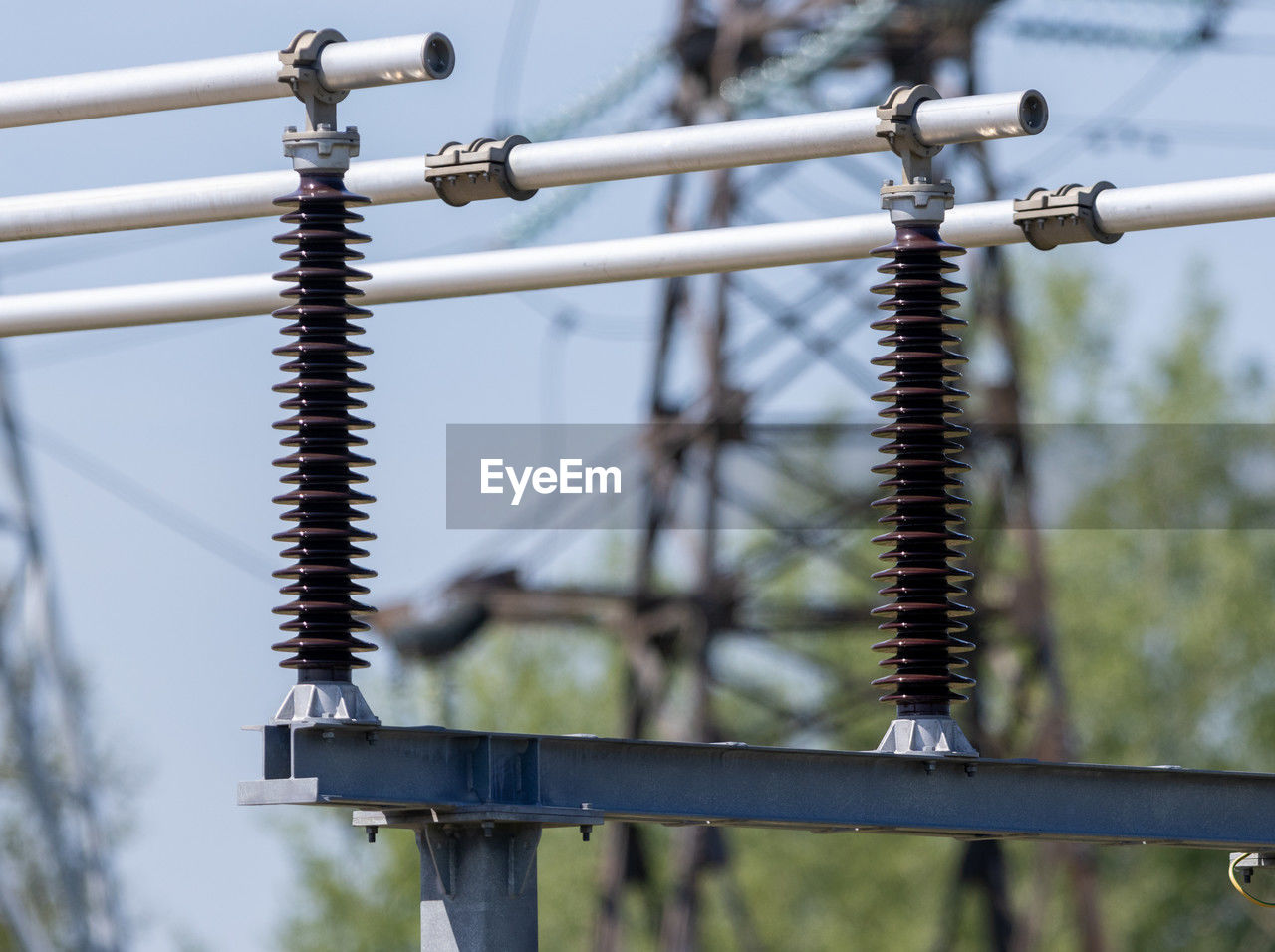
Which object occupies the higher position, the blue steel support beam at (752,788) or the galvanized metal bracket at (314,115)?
the galvanized metal bracket at (314,115)

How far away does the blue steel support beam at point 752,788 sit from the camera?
6.18 meters

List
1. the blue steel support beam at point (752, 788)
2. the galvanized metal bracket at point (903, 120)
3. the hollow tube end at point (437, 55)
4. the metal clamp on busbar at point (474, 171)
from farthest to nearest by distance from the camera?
the metal clamp on busbar at point (474, 171)
the galvanized metal bracket at point (903, 120)
the hollow tube end at point (437, 55)
the blue steel support beam at point (752, 788)

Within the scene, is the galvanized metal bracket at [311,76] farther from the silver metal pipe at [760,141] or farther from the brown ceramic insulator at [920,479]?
the brown ceramic insulator at [920,479]

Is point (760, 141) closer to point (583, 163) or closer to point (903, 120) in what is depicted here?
point (903, 120)

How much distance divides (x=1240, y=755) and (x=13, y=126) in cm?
2342

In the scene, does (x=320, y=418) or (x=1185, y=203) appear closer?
(x=320, y=418)

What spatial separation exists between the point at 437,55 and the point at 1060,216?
2063 mm

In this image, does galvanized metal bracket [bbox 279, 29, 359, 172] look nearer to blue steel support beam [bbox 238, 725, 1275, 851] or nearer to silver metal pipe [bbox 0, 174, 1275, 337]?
blue steel support beam [bbox 238, 725, 1275, 851]

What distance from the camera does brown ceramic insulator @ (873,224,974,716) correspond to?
711cm

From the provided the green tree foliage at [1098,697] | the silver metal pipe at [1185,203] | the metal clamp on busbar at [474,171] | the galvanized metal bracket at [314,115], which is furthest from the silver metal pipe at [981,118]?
the green tree foliage at [1098,697]

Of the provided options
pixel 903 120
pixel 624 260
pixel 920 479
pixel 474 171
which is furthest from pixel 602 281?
pixel 903 120

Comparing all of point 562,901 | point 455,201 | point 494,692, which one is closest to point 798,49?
point 455,201

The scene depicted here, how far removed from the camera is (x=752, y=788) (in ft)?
23.2

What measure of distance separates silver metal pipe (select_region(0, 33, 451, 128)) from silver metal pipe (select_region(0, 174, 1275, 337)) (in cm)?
173
